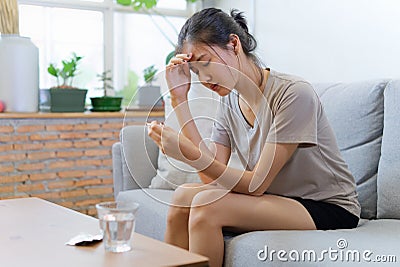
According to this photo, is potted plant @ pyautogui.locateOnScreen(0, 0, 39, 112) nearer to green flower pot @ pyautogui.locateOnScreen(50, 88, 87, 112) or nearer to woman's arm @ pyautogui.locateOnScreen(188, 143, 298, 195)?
green flower pot @ pyautogui.locateOnScreen(50, 88, 87, 112)

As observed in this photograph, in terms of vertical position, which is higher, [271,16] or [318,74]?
[271,16]

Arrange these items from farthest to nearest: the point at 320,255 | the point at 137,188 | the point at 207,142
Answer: the point at 137,188, the point at 207,142, the point at 320,255

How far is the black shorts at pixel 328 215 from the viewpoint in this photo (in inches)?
68.1

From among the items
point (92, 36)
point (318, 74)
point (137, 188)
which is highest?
point (92, 36)

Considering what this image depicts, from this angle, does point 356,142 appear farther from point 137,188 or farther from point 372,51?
point 137,188

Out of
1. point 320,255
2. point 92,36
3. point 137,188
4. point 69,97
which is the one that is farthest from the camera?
point 92,36

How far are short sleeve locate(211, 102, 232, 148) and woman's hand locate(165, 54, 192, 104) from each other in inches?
8.0

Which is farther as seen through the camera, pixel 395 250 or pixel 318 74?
pixel 318 74

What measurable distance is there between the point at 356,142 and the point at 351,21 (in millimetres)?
1011

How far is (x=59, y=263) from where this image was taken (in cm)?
121

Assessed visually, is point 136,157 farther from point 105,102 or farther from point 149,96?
point 105,102

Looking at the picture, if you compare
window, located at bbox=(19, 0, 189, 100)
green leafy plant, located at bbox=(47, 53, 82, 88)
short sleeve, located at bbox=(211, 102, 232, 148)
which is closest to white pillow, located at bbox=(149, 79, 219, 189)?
short sleeve, located at bbox=(211, 102, 232, 148)

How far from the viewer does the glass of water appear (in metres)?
1.28

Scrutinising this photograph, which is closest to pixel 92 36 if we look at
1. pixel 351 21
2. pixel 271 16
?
pixel 271 16
